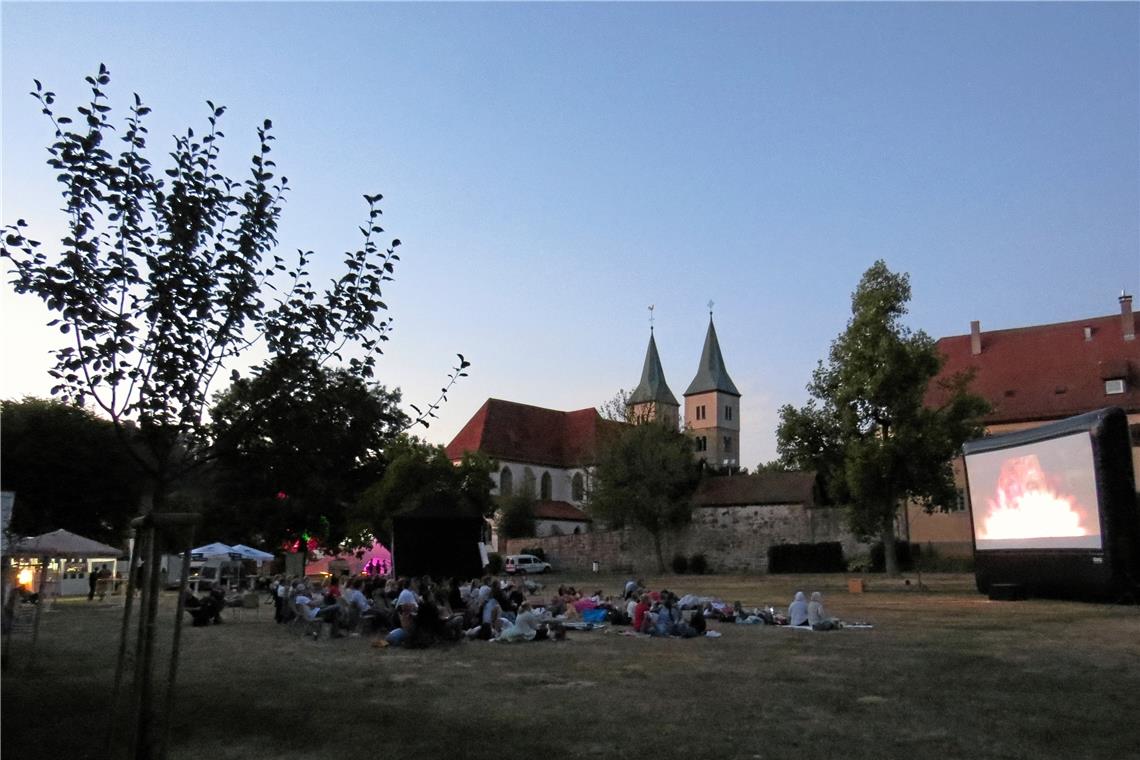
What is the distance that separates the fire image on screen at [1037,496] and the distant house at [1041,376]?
23732 millimetres

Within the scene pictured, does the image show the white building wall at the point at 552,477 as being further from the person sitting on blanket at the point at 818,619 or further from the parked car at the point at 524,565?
the person sitting on blanket at the point at 818,619

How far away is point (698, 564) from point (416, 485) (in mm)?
15666

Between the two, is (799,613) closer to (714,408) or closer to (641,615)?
(641,615)

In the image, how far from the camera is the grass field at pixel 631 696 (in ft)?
23.8

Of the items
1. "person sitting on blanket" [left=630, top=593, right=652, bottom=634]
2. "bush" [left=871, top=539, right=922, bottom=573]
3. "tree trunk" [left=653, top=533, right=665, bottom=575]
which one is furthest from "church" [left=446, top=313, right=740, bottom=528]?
"person sitting on blanket" [left=630, top=593, right=652, bottom=634]

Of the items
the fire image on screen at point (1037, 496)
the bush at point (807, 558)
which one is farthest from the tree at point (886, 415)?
the bush at point (807, 558)

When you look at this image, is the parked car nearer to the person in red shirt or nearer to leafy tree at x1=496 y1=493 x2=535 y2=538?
leafy tree at x1=496 y1=493 x2=535 y2=538

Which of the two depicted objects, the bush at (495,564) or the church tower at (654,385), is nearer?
the bush at (495,564)

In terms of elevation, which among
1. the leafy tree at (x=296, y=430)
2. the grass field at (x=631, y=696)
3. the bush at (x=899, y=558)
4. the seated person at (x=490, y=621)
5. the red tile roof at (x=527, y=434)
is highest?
the red tile roof at (x=527, y=434)

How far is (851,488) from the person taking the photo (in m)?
31.5

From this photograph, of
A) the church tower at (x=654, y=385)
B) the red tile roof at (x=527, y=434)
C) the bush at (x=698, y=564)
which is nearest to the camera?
the bush at (x=698, y=564)

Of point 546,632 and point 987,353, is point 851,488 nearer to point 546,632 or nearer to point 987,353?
point 546,632

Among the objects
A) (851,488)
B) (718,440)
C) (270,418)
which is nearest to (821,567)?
(851,488)

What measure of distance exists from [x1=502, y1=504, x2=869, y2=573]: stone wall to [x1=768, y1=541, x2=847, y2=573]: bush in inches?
26.5
